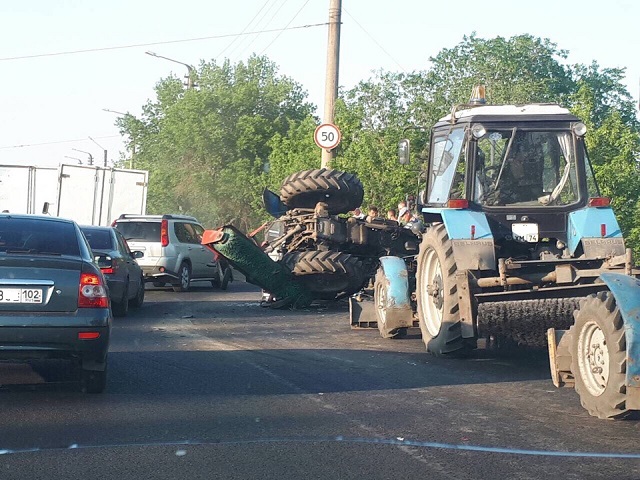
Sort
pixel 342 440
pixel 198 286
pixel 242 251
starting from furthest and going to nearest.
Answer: pixel 198 286 < pixel 242 251 < pixel 342 440

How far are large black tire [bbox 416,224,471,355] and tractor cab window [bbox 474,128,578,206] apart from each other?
0.77 m

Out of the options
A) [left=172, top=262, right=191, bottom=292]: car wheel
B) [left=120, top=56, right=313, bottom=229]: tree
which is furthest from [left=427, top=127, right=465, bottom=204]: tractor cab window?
[left=120, top=56, right=313, bottom=229]: tree

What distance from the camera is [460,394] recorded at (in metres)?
9.21

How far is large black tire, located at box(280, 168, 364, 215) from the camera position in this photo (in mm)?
18734

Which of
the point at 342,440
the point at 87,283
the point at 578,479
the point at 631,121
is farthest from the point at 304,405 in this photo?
the point at 631,121

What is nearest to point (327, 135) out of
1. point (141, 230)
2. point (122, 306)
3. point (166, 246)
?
point (166, 246)

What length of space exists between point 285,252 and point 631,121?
29361mm

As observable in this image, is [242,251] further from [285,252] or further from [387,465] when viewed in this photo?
[387,465]

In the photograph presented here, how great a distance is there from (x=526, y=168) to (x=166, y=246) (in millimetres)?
13368

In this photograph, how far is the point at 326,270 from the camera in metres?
17.8

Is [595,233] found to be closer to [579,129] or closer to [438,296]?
[579,129]

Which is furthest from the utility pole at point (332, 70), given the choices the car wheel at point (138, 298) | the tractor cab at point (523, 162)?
the tractor cab at point (523, 162)

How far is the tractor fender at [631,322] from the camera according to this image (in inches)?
282

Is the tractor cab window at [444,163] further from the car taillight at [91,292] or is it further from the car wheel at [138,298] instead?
the car wheel at [138,298]
